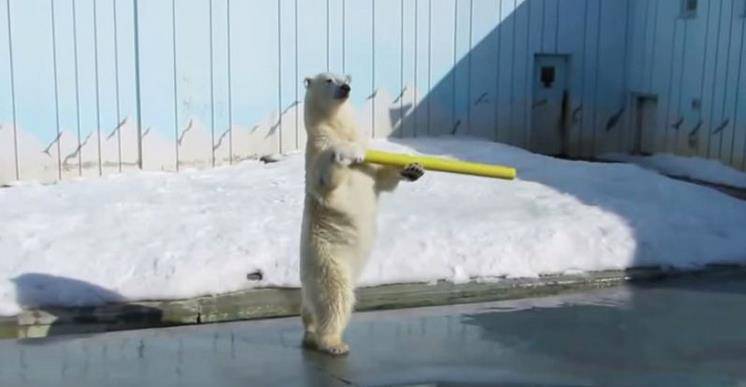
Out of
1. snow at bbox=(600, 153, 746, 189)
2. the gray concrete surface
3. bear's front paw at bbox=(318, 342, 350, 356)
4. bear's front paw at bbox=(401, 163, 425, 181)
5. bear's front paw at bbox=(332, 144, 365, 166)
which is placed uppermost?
bear's front paw at bbox=(332, 144, 365, 166)

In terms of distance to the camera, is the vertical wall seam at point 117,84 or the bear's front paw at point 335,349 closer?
the bear's front paw at point 335,349

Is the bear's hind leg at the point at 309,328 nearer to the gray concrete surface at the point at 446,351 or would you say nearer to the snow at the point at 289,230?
the gray concrete surface at the point at 446,351

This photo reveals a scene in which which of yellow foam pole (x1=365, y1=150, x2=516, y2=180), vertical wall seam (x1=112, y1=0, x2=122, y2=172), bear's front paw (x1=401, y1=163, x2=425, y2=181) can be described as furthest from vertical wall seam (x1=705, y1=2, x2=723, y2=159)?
bear's front paw (x1=401, y1=163, x2=425, y2=181)

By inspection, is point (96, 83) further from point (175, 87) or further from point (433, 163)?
point (433, 163)

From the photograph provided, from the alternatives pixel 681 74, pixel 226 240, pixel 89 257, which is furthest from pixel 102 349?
pixel 681 74

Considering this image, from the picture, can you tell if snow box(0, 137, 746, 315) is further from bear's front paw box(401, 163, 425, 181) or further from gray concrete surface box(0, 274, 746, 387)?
bear's front paw box(401, 163, 425, 181)

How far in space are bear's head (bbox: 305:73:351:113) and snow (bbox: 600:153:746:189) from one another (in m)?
6.06

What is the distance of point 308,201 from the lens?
501 cm

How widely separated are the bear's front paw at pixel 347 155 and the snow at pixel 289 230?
1.81 meters

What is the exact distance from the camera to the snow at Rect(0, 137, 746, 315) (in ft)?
20.5

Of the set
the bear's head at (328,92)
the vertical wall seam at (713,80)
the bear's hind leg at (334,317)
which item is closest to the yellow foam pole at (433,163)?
the bear's head at (328,92)

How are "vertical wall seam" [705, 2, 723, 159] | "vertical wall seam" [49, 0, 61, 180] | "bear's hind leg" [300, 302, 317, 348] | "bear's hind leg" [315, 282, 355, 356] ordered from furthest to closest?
1. "vertical wall seam" [705, 2, 723, 159]
2. "vertical wall seam" [49, 0, 61, 180]
3. "bear's hind leg" [300, 302, 317, 348]
4. "bear's hind leg" [315, 282, 355, 356]

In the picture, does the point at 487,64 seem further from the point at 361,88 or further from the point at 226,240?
the point at 226,240

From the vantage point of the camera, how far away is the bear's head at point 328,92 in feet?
15.9
